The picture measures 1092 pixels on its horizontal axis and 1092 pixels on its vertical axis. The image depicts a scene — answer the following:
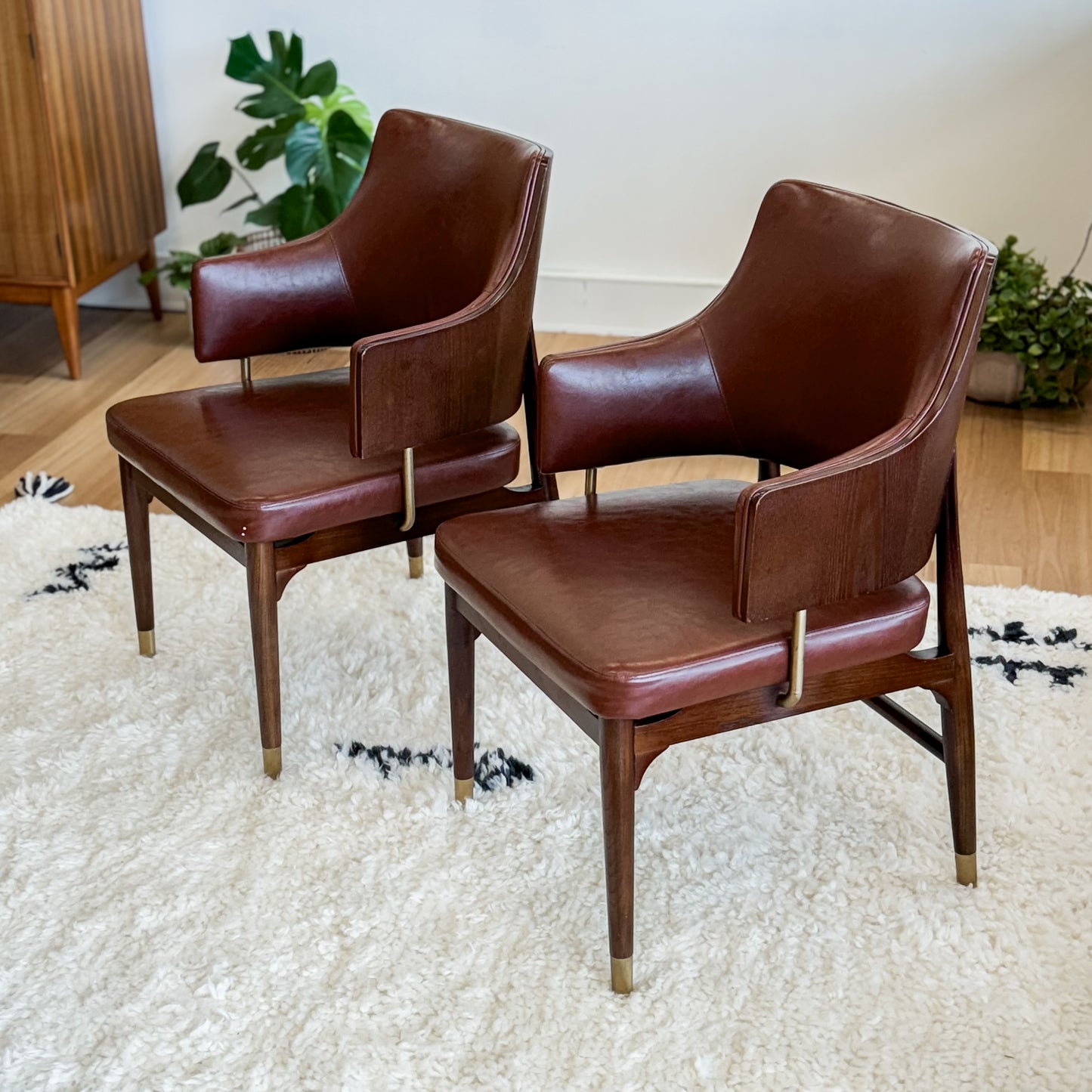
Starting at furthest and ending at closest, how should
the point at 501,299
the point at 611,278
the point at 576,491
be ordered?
1. the point at 611,278
2. the point at 576,491
3. the point at 501,299

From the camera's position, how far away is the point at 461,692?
6.06ft

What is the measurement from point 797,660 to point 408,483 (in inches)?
25.6

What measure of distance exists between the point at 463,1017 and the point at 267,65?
2670 mm

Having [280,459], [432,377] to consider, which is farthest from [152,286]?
[432,377]

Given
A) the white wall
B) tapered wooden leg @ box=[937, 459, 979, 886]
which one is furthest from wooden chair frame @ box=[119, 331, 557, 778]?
the white wall

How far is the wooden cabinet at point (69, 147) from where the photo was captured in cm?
328

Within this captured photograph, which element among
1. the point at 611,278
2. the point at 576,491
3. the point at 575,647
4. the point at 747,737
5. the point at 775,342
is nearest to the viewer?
the point at 575,647

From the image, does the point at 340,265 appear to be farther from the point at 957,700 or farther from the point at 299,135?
the point at 299,135

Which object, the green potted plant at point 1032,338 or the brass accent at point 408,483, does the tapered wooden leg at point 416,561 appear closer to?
the brass accent at point 408,483

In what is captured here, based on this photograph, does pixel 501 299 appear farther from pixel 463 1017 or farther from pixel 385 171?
pixel 463 1017

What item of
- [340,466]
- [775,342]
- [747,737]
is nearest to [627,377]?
[775,342]

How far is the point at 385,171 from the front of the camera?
2.22 m

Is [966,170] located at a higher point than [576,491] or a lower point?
higher

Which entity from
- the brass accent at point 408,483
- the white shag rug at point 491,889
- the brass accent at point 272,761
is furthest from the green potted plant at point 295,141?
the brass accent at point 272,761
